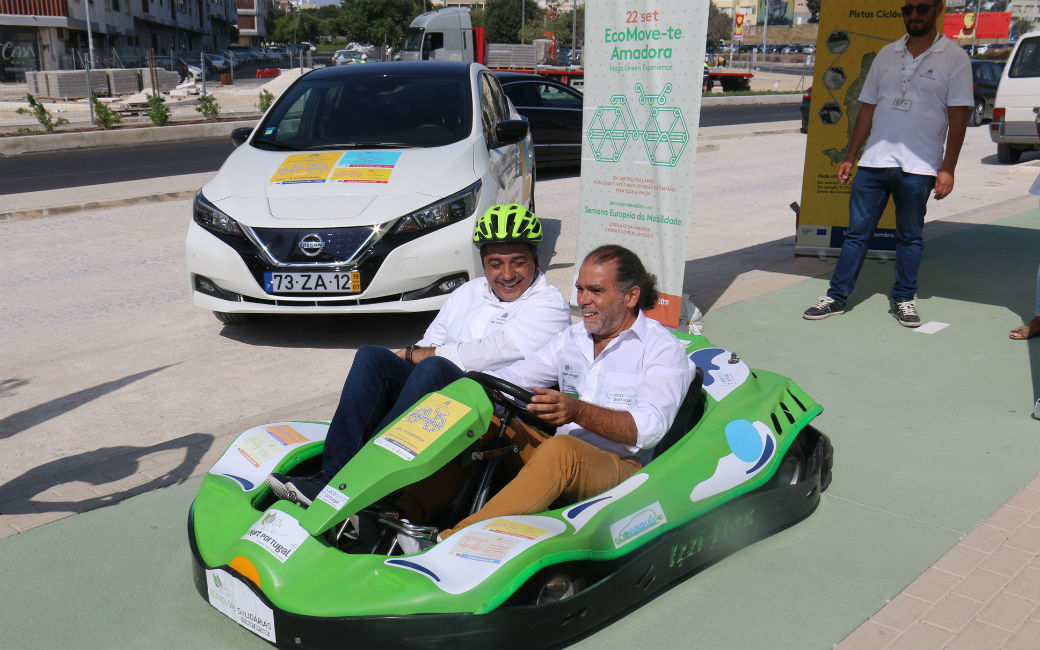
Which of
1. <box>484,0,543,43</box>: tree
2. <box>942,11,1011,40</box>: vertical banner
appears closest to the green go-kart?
<box>484,0,543,43</box>: tree

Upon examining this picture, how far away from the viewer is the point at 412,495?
10.7ft

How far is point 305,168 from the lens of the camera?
6.55 m

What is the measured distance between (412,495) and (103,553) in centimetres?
130

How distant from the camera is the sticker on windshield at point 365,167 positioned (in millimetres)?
6379

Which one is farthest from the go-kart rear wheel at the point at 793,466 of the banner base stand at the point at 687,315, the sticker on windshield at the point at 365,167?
the sticker on windshield at the point at 365,167

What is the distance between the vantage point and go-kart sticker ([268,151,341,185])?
252 inches

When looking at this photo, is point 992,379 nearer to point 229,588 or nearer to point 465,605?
point 465,605

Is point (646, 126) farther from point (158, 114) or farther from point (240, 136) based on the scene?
point (158, 114)

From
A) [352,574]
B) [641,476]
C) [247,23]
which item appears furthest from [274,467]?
[247,23]

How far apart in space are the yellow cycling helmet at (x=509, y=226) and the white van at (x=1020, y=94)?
566 inches

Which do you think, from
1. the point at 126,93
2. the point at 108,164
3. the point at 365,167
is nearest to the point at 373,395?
the point at 365,167

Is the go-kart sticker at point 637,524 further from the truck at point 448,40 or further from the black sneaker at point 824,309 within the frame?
the truck at point 448,40

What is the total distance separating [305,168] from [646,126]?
231cm

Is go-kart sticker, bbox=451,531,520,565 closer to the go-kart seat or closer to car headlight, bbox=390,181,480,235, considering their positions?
the go-kart seat
